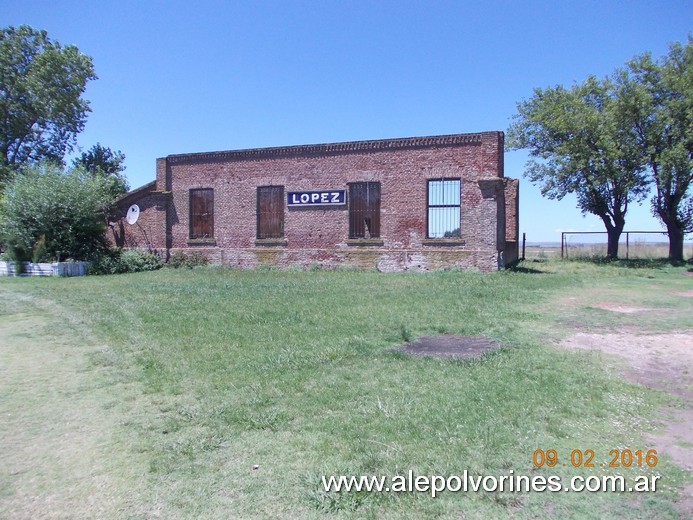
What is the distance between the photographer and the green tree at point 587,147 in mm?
23062

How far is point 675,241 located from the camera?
24.9 metres

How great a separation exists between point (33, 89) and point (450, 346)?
3541 cm

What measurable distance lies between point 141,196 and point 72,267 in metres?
5.43

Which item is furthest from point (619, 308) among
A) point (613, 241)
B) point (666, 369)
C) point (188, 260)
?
point (613, 241)

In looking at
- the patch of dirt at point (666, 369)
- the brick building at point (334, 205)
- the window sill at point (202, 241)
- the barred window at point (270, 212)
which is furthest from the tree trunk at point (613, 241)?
the patch of dirt at point (666, 369)

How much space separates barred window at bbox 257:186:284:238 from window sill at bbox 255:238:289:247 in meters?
0.20

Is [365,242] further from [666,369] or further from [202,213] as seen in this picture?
[666,369]

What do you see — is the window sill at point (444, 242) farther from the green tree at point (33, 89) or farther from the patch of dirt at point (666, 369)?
the green tree at point (33, 89)

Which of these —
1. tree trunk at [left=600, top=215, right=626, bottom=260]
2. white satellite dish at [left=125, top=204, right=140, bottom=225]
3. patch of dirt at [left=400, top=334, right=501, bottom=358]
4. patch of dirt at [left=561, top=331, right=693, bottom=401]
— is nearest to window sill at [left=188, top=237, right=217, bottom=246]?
white satellite dish at [left=125, top=204, right=140, bottom=225]

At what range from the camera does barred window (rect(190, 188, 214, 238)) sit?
22.2 meters

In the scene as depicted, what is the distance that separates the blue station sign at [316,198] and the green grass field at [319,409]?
36.3 feet

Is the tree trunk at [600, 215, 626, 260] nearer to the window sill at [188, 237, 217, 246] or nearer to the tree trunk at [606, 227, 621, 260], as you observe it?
the tree trunk at [606, 227, 621, 260]

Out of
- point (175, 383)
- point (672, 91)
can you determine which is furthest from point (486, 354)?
point (672, 91)

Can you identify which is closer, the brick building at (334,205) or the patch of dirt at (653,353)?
the patch of dirt at (653,353)
